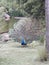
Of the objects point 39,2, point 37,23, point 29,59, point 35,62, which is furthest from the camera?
point 37,23

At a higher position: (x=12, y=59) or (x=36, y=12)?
(x=36, y=12)

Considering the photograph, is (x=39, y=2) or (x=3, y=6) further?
(x=3, y=6)

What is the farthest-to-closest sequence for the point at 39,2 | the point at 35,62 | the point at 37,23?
the point at 37,23, the point at 39,2, the point at 35,62

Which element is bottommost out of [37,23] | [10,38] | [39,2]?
[10,38]

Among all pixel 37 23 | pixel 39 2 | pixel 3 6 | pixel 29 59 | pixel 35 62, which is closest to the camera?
pixel 35 62

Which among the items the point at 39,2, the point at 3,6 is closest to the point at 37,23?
the point at 39,2

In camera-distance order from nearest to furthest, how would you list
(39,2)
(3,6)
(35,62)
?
(35,62) < (39,2) < (3,6)

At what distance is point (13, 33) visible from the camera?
15.4 meters

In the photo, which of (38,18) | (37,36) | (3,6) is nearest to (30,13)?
(38,18)

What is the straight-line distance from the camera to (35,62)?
816 centimetres

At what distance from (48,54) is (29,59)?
68 cm

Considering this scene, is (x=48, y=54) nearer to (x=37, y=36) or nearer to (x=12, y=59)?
(x=12, y=59)

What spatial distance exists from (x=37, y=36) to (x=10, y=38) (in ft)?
6.80

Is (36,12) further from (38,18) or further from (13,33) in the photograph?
(13,33)
